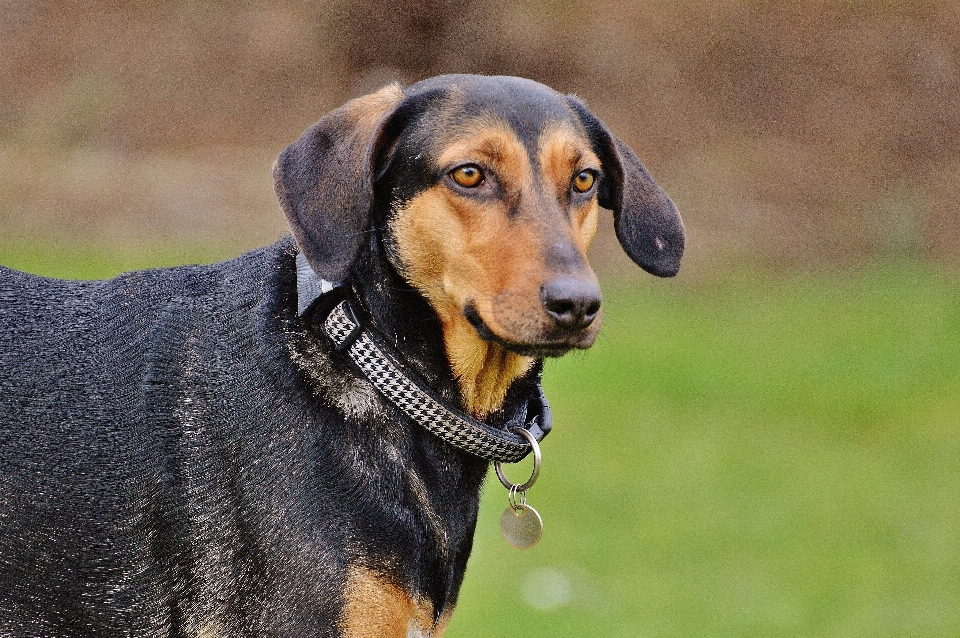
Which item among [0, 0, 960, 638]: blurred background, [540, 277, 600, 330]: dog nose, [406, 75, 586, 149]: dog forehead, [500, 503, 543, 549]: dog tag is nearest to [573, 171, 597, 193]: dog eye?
[406, 75, 586, 149]: dog forehead

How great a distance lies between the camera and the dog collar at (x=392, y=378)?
11.1 ft

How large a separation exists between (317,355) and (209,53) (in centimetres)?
1288

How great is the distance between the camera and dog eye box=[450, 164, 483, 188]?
137 inches

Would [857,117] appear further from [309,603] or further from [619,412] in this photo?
[309,603]

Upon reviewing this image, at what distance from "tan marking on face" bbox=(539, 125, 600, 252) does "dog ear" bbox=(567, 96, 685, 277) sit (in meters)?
0.17

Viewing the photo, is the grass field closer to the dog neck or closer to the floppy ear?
the dog neck

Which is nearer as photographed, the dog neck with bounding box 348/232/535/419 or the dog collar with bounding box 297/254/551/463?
the dog collar with bounding box 297/254/551/463

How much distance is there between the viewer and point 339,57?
1523 centimetres

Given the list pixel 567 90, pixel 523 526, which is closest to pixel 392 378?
pixel 523 526

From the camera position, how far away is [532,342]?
3.36m

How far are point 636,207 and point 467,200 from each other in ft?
2.18

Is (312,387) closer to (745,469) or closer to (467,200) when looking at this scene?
(467,200)

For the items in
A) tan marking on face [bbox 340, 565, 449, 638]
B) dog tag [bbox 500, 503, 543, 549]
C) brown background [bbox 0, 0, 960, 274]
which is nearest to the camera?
tan marking on face [bbox 340, 565, 449, 638]

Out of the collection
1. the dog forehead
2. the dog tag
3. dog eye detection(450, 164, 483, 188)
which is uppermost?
the dog forehead
